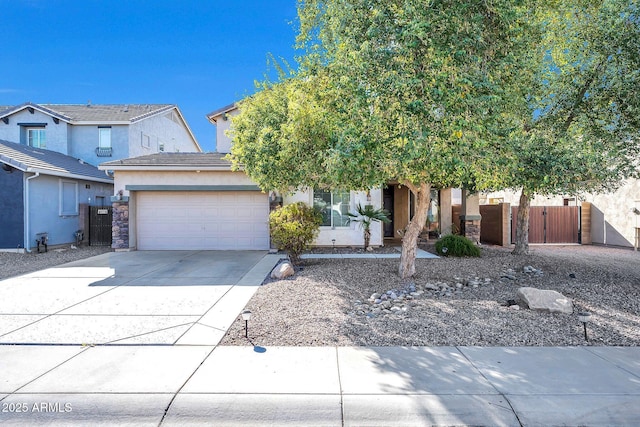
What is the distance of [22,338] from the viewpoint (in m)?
4.65

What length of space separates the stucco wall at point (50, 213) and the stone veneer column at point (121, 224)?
10.1ft

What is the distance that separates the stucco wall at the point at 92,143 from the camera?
64.5 feet

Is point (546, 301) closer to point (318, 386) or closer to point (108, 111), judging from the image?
point (318, 386)

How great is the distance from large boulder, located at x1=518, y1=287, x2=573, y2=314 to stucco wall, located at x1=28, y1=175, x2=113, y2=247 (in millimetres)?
15880

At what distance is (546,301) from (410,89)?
13.3 feet

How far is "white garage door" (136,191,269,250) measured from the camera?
13070 mm

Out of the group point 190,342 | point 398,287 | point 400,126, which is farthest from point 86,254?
point 400,126

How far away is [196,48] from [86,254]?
11.5m

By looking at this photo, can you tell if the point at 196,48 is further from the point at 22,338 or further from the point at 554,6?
the point at 22,338

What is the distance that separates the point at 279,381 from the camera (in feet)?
11.5

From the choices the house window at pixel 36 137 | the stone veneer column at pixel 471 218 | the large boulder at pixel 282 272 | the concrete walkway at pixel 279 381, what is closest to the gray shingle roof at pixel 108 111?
the house window at pixel 36 137

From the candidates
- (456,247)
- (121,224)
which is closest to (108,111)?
(121,224)

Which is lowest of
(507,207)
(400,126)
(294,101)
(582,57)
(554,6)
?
(507,207)

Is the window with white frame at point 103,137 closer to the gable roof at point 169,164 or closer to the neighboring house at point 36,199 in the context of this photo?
the neighboring house at point 36,199
